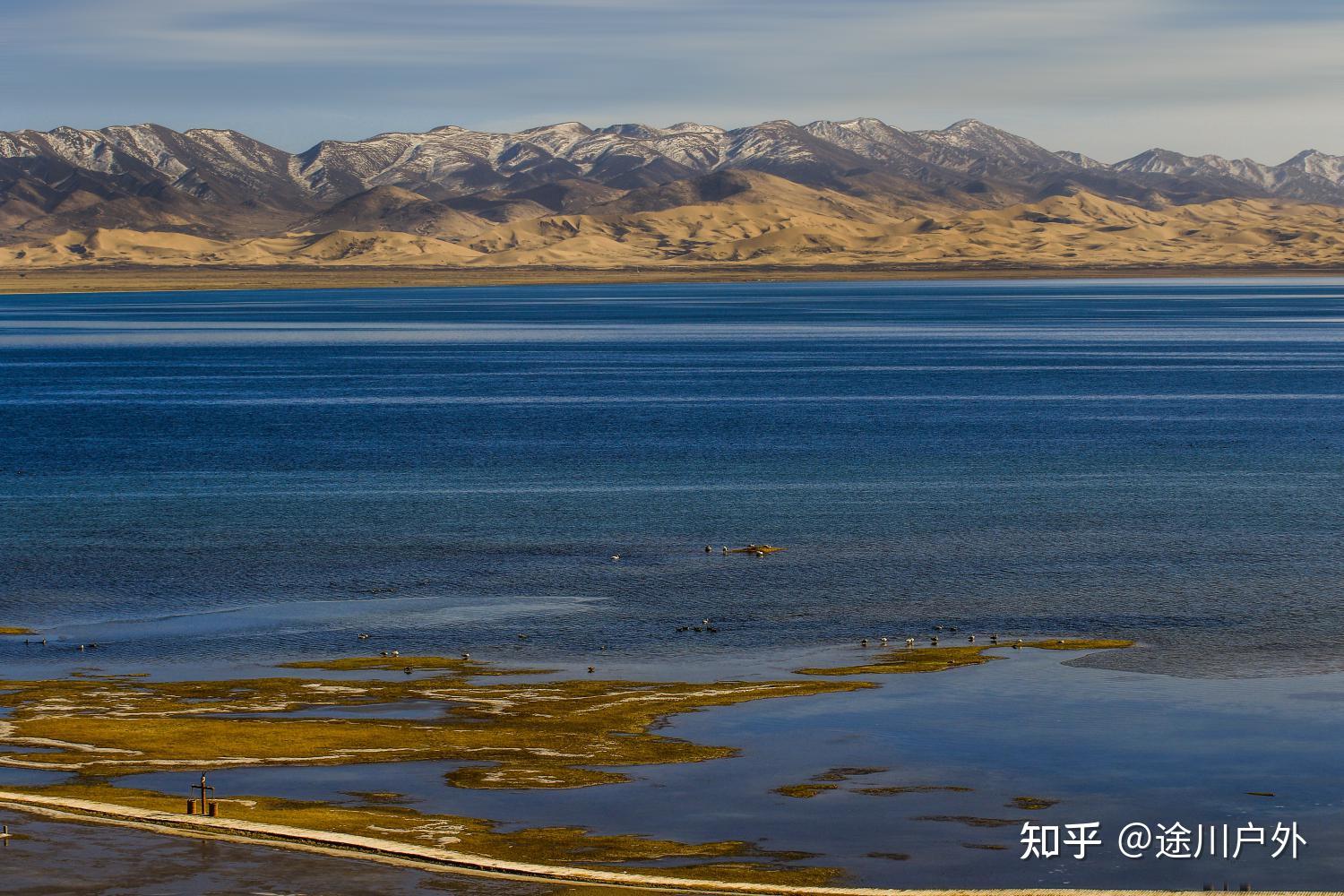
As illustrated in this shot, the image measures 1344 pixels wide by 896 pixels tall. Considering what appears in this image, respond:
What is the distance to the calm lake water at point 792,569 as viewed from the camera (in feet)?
131

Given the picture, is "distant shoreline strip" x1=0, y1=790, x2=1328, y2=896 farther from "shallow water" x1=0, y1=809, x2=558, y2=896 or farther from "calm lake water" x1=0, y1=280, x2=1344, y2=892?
"calm lake water" x1=0, y1=280, x2=1344, y2=892

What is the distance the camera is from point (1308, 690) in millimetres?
49094

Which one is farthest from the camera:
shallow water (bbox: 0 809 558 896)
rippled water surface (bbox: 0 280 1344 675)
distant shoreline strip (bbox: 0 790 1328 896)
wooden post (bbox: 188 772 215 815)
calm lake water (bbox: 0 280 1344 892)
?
rippled water surface (bbox: 0 280 1344 675)

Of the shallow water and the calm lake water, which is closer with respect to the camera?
the shallow water

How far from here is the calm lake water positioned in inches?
1569

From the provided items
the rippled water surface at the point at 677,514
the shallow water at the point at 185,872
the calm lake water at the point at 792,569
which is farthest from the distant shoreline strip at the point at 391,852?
the rippled water surface at the point at 677,514

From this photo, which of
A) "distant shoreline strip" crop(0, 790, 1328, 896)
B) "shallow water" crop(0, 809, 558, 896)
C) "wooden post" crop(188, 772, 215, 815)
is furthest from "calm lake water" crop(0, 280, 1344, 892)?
"shallow water" crop(0, 809, 558, 896)

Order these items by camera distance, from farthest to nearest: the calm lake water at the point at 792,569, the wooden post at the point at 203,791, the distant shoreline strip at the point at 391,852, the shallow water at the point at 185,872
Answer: the calm lake water at the point at 792,569 → the wooden post at the point at 203,791 → the distant shoreline strip at the point at 391,852 → the shallow water at the point at 185,872

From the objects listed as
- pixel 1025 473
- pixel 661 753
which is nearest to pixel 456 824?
pixel 661 753

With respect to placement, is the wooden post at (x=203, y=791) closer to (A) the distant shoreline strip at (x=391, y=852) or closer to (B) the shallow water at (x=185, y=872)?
(A) the distant shoreline strip at (x=391, y=852)

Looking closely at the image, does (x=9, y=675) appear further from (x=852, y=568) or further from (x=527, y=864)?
(x=852, y=568)

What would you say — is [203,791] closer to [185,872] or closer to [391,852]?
[185,872]

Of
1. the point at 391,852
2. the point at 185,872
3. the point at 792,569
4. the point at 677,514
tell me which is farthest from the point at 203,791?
the point at 677,514

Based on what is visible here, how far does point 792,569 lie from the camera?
67750 millimetres
